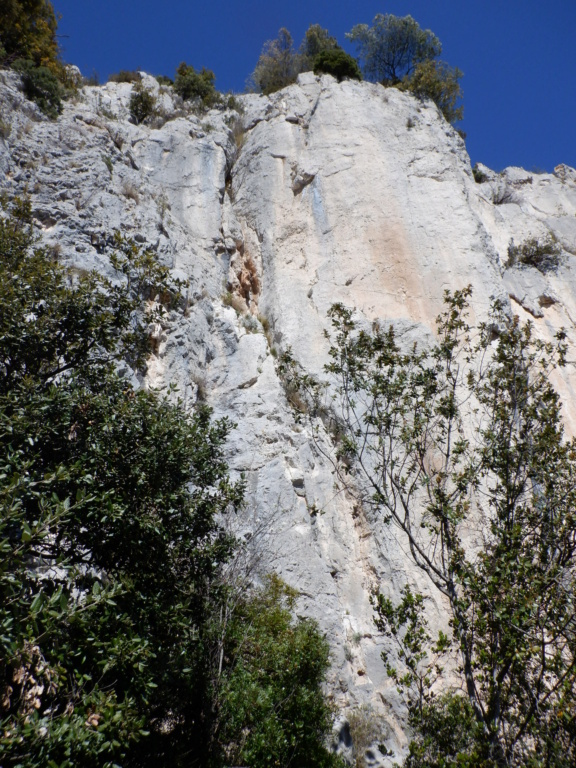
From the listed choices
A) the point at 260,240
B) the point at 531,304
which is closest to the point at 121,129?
the point at 260,240

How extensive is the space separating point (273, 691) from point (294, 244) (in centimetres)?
1349

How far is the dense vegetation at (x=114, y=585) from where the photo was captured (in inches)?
177

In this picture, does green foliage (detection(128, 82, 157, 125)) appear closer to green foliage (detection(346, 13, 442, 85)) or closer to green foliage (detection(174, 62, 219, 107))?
green foliage (detection(174, 62, 219, 107))

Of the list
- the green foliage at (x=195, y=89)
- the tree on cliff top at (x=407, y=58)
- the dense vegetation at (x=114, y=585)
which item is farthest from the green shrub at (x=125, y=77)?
the dense vegetation at (x=114, y=585)

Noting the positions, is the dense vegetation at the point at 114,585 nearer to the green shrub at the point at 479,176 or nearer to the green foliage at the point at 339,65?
the green foliage at the point at 339,65

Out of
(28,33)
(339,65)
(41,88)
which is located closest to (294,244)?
(41,88)

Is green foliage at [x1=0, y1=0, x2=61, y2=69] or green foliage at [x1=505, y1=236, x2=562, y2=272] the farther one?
green foliage at [x1=505, y1=236, x2=562, y2=272]

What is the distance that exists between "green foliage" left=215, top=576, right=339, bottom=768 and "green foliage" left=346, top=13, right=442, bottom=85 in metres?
25.3

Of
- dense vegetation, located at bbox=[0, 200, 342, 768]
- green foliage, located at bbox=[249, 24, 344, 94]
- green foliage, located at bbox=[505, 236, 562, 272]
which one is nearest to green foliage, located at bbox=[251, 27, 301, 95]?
green foliage, located at bbox=[249, 24, 344, 94]

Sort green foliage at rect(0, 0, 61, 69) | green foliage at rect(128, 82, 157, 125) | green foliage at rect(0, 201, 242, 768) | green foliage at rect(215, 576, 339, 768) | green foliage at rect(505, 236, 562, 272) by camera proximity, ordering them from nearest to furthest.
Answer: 1. green foliage at rect(0, 201, 242, 768)
2. green foliage at rect(215, 576, 339, 768)
3. green foliage at rect(0, 0, 61, 69)
4. green foliage at rect(505, 236, 562, 272)
5. green foliage at rect(128, 82, 157, 125)

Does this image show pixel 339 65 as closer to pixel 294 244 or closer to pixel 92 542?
pixel 294 244

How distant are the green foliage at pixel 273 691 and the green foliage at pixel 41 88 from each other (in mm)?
16710

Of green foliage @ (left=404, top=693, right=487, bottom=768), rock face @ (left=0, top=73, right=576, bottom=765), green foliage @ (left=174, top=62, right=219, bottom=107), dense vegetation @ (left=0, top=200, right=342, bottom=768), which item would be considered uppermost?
green foliage @ (left=174, top=62, right=219, bottom=107)

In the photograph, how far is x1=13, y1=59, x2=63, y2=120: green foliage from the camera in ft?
57.2
